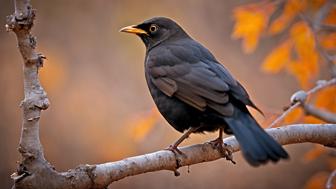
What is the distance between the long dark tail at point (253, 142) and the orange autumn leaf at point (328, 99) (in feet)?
4.95

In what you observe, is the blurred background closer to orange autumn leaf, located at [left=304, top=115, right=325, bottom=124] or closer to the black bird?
orange autumn leaf, located at [left=304, top=115, right=325, bottom=124]

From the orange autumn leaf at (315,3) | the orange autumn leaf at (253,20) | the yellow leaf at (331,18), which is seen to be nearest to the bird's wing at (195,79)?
the orange autumn leaf at (253,20)

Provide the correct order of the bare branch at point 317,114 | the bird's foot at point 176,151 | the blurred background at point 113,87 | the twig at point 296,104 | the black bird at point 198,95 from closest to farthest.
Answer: the black bird at point 198,95
the bird's foot at point 176,151
the twig at point 296,104
the bare branch at point 317,114
the blurred background at point 113,87

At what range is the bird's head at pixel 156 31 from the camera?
176 inches

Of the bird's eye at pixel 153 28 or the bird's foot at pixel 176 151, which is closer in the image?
the bird's foot at pixel 176 151

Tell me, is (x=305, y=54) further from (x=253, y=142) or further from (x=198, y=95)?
(x=253, y=142)

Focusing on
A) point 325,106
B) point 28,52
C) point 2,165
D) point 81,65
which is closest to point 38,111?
point 28,52

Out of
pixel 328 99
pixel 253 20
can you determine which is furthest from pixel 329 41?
pixel 253 20

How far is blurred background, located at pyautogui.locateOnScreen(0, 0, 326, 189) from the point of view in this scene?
27.2ft

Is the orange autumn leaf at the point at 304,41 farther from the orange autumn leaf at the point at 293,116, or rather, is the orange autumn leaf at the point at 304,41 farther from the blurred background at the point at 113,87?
the blurred background at the point at 113,87

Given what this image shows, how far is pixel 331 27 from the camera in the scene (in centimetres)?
473

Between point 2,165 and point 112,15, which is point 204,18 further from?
point 2,165

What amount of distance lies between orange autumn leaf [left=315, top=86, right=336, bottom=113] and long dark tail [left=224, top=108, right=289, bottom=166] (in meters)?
1.51

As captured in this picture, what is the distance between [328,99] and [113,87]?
4.62m
